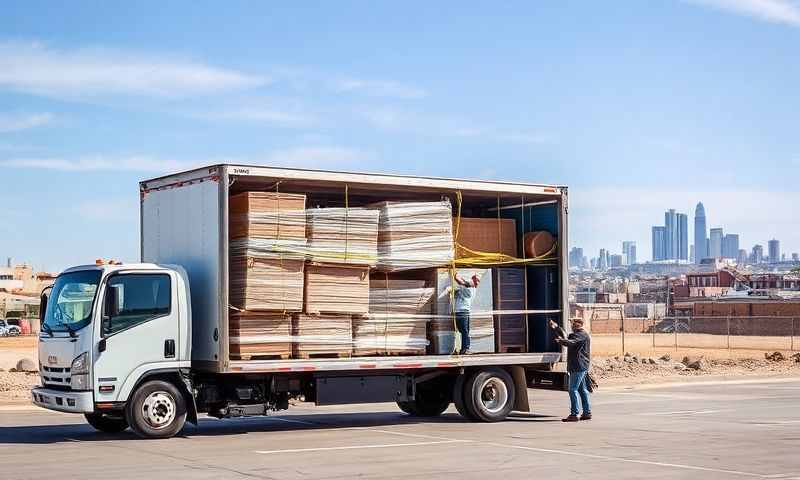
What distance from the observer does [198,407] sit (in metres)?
17.9

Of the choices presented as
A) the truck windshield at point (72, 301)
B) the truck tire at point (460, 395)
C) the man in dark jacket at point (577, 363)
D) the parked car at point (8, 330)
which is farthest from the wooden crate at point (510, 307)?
the parked car at point (8, 330)

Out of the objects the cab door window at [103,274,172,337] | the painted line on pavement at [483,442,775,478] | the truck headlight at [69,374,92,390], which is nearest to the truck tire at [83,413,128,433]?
the truck headlight at [69,374,92,390]

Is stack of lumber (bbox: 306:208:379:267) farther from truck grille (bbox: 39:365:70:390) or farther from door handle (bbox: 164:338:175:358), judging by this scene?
truck grille (bbox: 39:365:70:390)

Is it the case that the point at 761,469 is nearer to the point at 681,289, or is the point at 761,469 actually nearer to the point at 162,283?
the point at 162,283

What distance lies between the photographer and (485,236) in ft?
68.1

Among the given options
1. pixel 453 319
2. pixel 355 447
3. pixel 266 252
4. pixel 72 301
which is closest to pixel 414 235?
pixel 453 319

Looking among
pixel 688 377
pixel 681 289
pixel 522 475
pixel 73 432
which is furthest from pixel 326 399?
pixel 681 289

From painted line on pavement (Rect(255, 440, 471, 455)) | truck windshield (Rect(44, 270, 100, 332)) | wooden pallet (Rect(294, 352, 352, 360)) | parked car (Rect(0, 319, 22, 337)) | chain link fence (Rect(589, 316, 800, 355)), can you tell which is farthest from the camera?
parked car (Rect(0, 319, 22, 337))

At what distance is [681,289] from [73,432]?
17571cm

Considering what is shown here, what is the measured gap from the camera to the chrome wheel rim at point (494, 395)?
2048 centimetres

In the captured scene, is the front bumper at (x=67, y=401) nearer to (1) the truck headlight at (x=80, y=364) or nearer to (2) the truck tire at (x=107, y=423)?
(1) the truck headlight at (x=80, y=364)

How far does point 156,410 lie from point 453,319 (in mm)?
5341

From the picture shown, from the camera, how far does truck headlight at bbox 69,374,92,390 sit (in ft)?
54.9

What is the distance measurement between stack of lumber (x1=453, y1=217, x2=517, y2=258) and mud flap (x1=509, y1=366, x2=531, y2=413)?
206 centimetres
